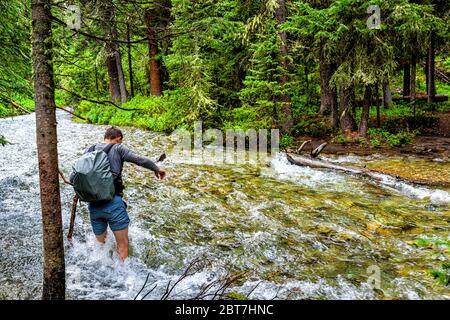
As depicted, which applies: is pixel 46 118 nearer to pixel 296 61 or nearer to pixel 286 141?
pixel 286 141

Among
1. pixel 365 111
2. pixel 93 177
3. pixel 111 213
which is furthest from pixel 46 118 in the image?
pixel 365 111

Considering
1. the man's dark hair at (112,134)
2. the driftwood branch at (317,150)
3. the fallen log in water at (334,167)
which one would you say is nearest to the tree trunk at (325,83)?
the driftwood branch at (317,150)

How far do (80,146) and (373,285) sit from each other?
589 inches

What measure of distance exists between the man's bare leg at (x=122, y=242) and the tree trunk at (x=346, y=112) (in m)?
13.8

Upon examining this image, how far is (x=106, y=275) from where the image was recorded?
6250 millimetres

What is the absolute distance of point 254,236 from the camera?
7.82 m

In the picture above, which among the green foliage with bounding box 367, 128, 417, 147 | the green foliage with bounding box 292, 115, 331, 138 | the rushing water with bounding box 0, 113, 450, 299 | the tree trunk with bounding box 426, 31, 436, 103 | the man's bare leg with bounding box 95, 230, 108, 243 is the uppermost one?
the tree trunk with bounding box 426, 31, 436, 103

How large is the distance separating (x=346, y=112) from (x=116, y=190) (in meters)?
14.5

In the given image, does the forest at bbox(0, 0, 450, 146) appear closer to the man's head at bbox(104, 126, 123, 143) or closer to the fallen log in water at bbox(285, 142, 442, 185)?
the fallen log in water at bbox(285, 142, 442, 185)

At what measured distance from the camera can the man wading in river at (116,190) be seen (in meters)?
5.98

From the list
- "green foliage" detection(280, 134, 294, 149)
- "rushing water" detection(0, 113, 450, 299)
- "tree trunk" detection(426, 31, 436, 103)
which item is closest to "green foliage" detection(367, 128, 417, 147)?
"green foliage" detection(280, 134, 294, 149)

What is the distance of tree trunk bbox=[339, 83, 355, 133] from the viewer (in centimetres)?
1770
